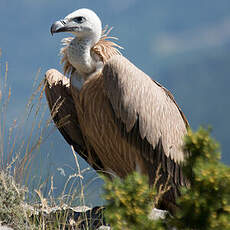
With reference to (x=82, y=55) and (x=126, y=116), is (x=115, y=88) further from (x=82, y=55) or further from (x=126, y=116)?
(x=82, y=55)

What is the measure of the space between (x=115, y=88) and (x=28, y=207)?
152 centimetres

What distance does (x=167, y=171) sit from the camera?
480cm

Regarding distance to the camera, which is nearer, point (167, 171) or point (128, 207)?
point (128, 207)

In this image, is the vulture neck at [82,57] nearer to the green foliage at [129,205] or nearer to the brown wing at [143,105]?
the brown wing at [143,105]

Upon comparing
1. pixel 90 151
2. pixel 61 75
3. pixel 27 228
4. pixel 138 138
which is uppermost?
pixel 61 75

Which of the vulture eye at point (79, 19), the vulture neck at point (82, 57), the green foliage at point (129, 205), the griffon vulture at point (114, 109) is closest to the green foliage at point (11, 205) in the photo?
the griffon vulture at point (114, 109)

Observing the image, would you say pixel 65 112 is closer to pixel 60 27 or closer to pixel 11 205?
pixel 60 27

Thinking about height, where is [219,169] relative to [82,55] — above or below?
below

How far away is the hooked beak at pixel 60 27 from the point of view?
494 centimetres

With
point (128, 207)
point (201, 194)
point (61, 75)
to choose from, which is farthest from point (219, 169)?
point (61, 75)

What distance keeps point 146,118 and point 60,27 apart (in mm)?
1375

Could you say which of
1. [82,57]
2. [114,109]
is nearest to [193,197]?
[114,109]

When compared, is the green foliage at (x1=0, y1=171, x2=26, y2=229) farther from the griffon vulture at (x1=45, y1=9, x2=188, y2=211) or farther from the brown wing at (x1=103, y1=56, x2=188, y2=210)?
the brown wing at (x1=103, y1=56, x2=188, y2=210)

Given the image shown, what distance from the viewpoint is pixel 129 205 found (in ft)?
7.89
